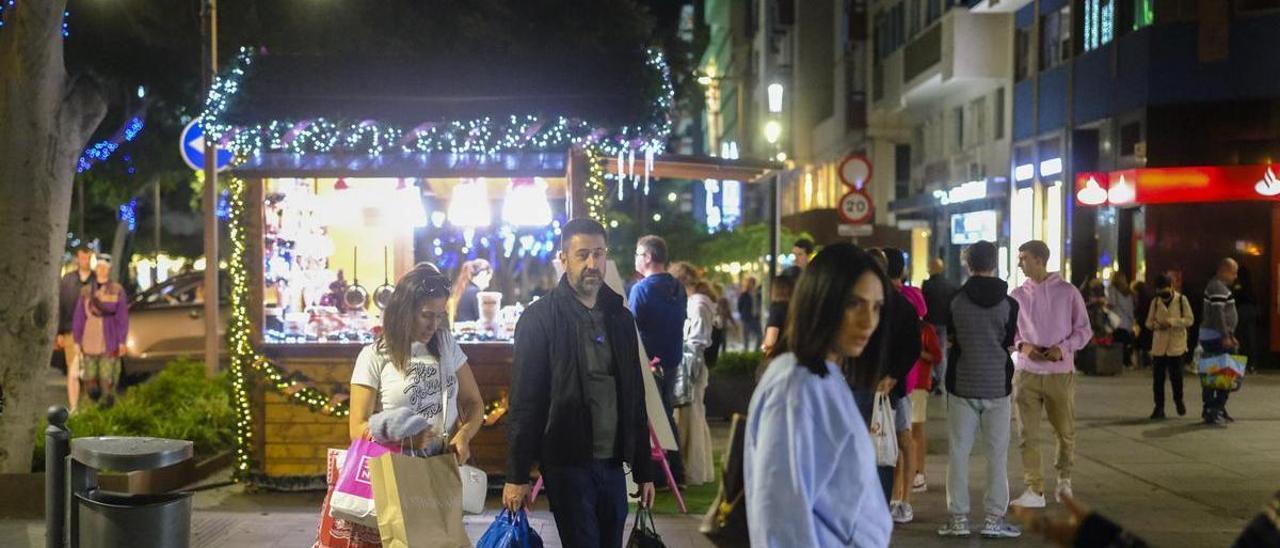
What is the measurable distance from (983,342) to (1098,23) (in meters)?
18.5

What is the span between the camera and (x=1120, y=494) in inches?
434

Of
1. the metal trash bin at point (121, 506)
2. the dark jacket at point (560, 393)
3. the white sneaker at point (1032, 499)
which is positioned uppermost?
the dark jacket at point (560, 393)

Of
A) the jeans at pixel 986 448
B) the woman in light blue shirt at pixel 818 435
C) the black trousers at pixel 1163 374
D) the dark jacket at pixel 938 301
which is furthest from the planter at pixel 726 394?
the woman in light blue shirt at pixel 818 435

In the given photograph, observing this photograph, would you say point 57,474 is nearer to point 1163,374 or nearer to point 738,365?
point 738,365

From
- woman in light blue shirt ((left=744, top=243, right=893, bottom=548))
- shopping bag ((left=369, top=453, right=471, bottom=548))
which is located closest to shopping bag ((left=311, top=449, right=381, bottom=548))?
shopping bag ((left=369, top=453, right=471, bottom=548))

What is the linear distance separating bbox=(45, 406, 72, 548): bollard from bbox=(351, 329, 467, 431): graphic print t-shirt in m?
1.15

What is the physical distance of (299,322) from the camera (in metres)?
11.2

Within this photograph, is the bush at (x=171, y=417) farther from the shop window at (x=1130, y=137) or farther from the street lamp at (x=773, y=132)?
the shop window at (x=1130, y=137)

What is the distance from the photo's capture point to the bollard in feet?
19.5

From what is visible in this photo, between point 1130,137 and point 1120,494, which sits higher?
point 1130,137

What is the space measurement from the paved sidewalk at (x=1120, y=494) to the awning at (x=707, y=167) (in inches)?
99.7

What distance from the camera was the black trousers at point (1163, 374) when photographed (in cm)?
1583

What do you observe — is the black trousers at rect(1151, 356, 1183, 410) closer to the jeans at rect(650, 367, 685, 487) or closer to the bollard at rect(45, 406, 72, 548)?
the jeans at rect(650, 367, 685, 487)

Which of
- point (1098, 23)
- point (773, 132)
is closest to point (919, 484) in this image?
point (773, 132)
